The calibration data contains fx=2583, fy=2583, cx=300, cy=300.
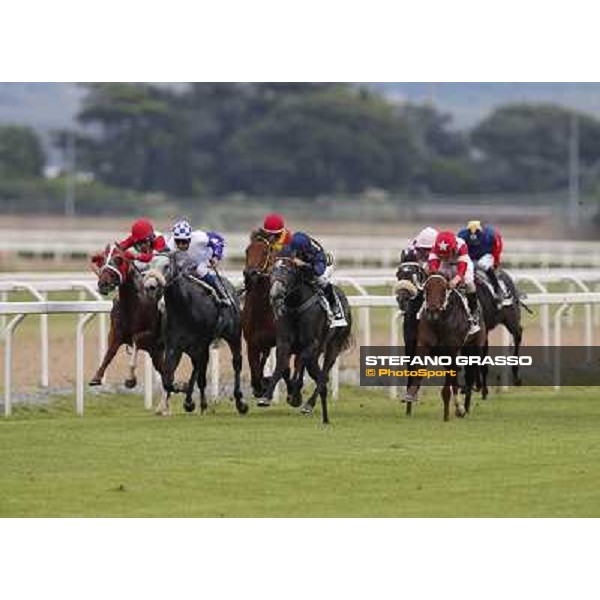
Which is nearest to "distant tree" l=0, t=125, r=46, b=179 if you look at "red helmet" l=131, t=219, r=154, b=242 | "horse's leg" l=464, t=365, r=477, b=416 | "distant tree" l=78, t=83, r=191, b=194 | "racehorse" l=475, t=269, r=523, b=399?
"distant tree" l=78, t=83, r=191, b=194

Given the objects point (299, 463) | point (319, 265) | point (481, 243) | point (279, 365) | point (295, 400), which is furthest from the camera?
point (481, 243)

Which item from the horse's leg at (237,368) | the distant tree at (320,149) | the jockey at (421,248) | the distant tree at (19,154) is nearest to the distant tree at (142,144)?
the distant tree at (320,149)

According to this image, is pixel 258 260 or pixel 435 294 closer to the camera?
pixel 435 294

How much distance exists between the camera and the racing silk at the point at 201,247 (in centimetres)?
1920

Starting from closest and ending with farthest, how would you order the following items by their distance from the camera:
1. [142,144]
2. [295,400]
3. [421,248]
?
[295,400] → [421,248] → [142,144]

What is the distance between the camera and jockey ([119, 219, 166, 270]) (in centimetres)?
1892

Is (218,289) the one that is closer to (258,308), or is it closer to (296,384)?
(258,308)

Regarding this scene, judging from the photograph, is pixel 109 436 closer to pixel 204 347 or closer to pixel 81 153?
pixel 204 347

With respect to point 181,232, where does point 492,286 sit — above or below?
below

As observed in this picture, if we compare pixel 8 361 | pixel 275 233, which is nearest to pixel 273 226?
pixel 275 233

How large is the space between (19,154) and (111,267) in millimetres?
79633

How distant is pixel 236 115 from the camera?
104375 millimetres

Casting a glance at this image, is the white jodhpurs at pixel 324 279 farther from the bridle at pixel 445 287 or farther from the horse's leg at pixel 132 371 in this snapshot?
the horse's leg at pixel 132 371

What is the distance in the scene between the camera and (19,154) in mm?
97312
